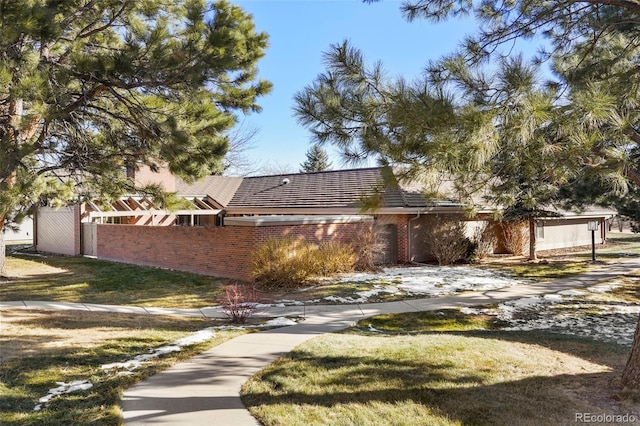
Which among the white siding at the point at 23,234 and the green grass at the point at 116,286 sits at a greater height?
the white siding at the point at 23,234

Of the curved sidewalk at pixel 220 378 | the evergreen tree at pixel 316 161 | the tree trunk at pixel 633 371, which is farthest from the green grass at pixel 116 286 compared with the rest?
the evergreen tree at pixel 316 161

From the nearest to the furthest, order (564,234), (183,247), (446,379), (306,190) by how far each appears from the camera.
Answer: (446,379)
(183,247)
(306,190)
(564,234)

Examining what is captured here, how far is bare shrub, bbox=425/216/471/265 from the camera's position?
19.1m

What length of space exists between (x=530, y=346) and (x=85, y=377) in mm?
6625

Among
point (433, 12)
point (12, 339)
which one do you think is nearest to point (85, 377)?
point (12, 339)

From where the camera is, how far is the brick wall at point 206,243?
47.1 feet

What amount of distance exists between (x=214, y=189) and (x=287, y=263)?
569 inches

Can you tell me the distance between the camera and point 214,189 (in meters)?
26.8

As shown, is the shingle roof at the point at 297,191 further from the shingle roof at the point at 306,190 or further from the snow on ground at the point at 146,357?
the snow on ground at the point at 146,357

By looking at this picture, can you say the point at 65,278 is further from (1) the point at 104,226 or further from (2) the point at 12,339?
(2) the point at 12,339

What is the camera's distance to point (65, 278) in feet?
48.8

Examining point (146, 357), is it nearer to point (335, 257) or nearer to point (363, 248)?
point (335, 257)

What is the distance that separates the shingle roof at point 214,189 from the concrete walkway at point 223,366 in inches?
593

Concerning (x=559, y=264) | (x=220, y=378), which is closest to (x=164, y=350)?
(x=220, y=378)
